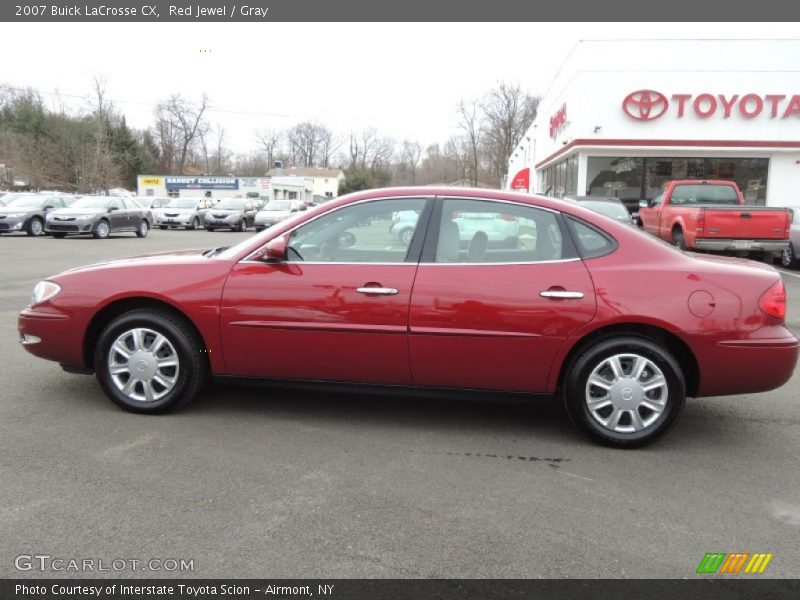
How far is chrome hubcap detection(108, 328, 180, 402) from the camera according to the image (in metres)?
4.47

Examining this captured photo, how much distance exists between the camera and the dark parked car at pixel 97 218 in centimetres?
2091

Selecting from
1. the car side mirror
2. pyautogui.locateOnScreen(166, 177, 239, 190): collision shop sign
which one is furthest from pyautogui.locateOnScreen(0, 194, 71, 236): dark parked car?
pyautogui.locateOnScreen(166, 177, 239, 190): collision shop sign

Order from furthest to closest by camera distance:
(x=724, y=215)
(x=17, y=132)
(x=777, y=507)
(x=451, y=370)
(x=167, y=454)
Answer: (x=17, y=132) < (x=724, y=215) < (x=451, y=370) < (x=167, y=454) < (x=777, y=507)

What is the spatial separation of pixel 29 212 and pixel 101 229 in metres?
2.72

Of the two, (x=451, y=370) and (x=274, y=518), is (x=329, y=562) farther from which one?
(x=451, y=370)

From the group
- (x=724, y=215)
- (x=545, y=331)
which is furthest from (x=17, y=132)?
(x=545, y=331)

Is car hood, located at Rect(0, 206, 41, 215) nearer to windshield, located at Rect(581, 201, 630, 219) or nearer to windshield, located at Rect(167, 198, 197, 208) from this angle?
windshield, located at Rect(167, 198, 197, 208)

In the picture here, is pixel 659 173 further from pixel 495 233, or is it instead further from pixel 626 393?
pixel 626 393

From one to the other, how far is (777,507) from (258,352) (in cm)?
310

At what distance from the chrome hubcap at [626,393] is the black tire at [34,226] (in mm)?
22938

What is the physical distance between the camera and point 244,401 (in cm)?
489

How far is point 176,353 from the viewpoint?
4445 millimetres
